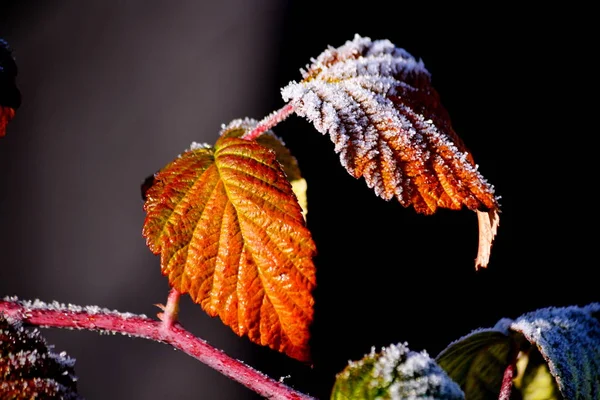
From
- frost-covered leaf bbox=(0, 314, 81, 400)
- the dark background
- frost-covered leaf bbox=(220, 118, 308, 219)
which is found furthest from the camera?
the dark background

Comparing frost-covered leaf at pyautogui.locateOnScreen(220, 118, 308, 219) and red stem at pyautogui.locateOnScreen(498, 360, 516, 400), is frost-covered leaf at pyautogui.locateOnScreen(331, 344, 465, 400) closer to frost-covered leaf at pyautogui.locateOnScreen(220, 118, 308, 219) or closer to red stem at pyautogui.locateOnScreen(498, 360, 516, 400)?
red stem at pyautogui.locateOnScreen(498, 360, 516, 400)

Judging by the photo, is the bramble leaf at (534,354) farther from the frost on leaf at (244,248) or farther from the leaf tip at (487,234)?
the frost on leaf at (244,248)

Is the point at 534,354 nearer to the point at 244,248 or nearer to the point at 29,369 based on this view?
the point at 244,248

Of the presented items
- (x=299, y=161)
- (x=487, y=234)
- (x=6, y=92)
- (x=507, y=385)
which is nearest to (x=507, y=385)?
(x=507, y=385)

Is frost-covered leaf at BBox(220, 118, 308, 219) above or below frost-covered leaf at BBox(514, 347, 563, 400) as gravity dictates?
above

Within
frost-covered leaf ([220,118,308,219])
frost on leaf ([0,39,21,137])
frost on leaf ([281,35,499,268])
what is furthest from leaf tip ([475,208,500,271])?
frost on leaf ([0,39,21,137])

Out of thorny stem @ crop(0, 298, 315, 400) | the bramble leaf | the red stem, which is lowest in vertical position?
thorny stem @ crop(0, 298, 315, 400)

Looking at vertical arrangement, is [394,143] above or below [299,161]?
below
